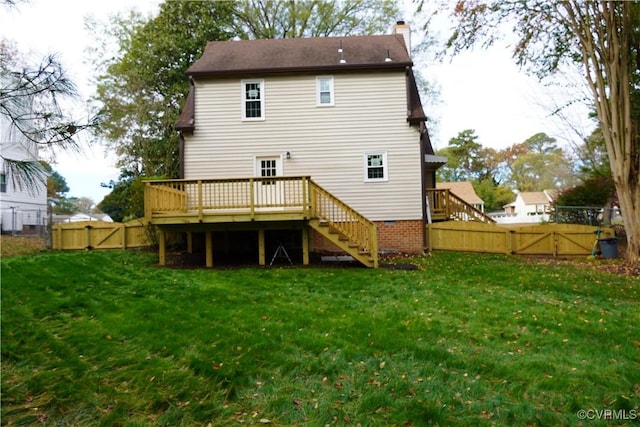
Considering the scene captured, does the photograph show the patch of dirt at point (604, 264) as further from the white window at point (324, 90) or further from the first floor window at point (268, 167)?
the first floor window at point (268, 167)

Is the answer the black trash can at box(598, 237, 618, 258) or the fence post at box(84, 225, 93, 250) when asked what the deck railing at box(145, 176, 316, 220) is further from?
the black trash can at box(598, 237, 618, 258)

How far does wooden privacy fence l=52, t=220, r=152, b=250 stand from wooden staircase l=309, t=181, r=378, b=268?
24.4 ft

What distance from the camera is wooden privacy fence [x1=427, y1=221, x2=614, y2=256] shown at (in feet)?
48.3

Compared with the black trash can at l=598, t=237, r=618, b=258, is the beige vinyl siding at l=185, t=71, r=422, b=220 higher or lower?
higher

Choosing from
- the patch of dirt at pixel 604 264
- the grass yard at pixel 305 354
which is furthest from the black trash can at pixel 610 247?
the grass yard at pixel 305 354

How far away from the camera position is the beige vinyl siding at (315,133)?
570 inches

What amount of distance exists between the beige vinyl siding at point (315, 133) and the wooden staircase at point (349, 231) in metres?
3.21

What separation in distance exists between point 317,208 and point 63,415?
8.32 m

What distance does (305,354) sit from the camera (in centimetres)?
482

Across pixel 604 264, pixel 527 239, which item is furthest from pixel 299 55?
pixel 604 264

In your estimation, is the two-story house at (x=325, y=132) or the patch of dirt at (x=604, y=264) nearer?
the patch of dirt at (x=604, y=264)

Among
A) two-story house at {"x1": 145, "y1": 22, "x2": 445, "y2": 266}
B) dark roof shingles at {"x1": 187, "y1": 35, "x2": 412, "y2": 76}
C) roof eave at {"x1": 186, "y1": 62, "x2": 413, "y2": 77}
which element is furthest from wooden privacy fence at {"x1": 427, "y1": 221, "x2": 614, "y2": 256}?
dark roof shingles at {"x1": 187, "y1": 35, "x2": 412, "y2": 76}

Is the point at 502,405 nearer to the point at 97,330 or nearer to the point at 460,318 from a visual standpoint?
the point at 460,318

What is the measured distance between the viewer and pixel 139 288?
→ 782 centimetres
